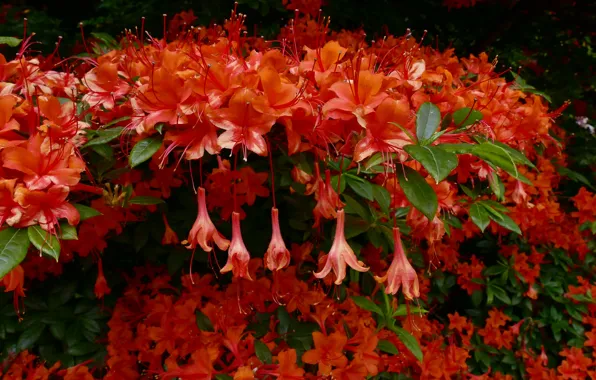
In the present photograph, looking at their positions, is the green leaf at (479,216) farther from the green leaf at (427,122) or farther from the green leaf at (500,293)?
the green leaf at (500,293)

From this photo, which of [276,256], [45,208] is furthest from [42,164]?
[276,256]

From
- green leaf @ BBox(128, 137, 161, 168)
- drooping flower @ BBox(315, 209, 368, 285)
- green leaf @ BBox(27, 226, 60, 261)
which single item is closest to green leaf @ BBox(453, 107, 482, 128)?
drooping flower @ BBox(315, 209, 368, 285)

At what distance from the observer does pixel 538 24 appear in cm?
373

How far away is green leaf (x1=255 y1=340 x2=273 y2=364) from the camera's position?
1.50 m

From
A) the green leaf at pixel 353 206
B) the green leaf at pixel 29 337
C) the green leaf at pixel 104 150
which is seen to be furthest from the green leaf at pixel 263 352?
the green leaf at pixel 29 337

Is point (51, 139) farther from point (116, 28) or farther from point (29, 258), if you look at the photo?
point (116, 28)

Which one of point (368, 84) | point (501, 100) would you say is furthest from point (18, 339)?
point (501, 100)

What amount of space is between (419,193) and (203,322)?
90 centimetres

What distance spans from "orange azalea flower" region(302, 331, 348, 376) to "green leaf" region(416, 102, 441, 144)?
2.40 feet

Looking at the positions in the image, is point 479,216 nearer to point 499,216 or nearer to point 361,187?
point 499,216

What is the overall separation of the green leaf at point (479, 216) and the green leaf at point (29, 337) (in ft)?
5.08

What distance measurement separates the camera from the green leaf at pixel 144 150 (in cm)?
105

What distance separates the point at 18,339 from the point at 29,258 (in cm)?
35

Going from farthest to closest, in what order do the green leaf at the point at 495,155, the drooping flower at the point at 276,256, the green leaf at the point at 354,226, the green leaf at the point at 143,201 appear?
the green leaf at the point at 354,226 → the green leaf at the point at 143,201 → the drooping flower at the point at 276,256 → the green leaf at the point at 495,155
